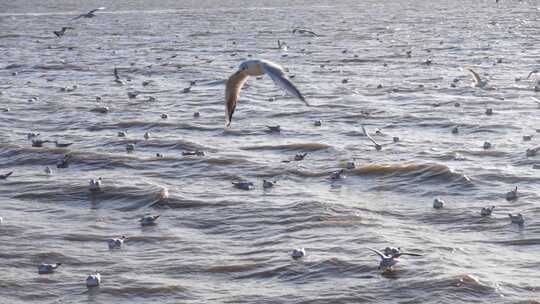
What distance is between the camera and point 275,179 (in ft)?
64.5

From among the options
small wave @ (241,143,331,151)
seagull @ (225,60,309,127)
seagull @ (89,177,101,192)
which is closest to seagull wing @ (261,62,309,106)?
seagull @ (225,60,309,127)

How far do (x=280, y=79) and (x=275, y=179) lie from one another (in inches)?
302

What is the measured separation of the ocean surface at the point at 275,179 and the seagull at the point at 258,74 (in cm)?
253

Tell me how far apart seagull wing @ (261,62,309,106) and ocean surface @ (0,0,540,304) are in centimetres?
306

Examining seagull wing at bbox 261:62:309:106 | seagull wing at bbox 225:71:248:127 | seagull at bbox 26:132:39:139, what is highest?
seagull wing at bbox 261:62:309:106

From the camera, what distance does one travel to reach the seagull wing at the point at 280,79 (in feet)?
38.2

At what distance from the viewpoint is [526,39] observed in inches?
1832

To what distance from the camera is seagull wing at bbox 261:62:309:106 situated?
1163 centimetres

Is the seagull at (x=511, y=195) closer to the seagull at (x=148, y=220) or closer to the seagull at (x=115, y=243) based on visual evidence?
the seagull at (x=148, y=220)

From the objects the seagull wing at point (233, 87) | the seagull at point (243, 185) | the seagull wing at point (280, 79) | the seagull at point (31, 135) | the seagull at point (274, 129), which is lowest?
the seagull at point (243, 185)

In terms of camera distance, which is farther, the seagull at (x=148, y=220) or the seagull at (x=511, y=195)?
the seagull at (x=511, y=195)

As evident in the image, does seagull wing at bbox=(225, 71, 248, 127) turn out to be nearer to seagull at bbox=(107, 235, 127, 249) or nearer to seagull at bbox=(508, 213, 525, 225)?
seagull at bbox=(107, 235, 127, 249)

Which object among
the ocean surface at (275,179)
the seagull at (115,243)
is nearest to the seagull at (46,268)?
the ocean surface at (275,179)

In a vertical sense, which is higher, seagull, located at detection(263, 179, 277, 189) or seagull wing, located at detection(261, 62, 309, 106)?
seagull wing, located at detection(261, 62, 309, 106)
